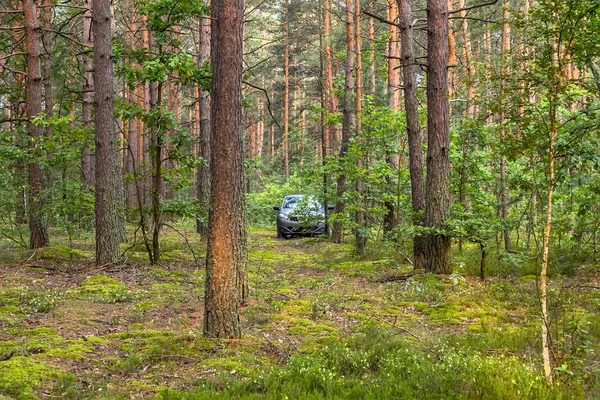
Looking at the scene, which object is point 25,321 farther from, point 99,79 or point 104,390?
point 99,79

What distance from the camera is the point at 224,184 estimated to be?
5926 mm

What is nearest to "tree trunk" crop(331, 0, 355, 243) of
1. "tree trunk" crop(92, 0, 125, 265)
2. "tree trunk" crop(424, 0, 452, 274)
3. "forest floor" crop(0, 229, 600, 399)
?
"tree trunk" crop(424, 0, 452, 274)

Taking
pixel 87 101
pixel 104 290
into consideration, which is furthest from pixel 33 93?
pixel 104 290

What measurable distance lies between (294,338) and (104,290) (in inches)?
156

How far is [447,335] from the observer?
21.1 ft

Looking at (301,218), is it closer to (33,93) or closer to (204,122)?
(204,122)

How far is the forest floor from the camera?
451 cm

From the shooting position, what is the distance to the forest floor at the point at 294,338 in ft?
14.8

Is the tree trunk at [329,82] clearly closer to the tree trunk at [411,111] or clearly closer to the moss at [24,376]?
the tree trunk at [411,111]

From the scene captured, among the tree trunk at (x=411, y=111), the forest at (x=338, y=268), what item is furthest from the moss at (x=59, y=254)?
the tree trunk at (x=411, y=111)

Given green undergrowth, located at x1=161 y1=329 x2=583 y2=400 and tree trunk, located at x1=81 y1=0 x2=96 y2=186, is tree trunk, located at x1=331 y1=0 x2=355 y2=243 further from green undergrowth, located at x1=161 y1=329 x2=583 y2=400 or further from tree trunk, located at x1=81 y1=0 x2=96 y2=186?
green undergrowth, located at x1=161 y1=329 x2=583 y2=400

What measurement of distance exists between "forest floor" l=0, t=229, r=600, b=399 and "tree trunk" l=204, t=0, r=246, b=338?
38 centimetres

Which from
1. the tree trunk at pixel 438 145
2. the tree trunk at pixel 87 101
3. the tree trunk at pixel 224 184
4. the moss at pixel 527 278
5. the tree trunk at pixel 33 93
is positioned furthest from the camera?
the tree trunk at pixel 87 101

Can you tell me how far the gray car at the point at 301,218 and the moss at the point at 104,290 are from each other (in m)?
8.14
